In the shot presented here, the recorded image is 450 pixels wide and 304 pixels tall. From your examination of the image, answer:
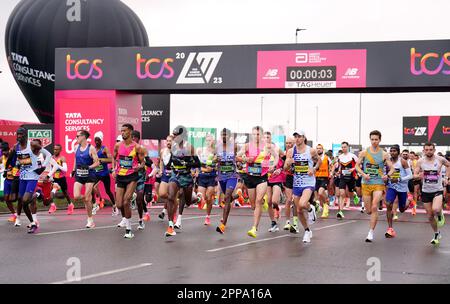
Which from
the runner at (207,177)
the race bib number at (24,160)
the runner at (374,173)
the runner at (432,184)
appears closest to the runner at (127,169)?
the race bib number at (24,160)

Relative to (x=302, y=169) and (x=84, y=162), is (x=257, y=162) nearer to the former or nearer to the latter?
(x=302, y=169)

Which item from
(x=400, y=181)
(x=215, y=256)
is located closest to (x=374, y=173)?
(x=400, y=181)

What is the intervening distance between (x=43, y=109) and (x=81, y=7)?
746 cm

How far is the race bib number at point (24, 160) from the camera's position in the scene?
48.9 feet

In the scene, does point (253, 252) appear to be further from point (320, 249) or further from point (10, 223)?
point (10, 223)

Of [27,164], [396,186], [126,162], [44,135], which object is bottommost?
[396,186]

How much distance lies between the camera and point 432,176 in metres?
13.3

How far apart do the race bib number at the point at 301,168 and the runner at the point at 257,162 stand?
53 cm

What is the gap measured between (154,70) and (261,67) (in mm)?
4023

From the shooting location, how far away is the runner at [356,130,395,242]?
13.3 metres

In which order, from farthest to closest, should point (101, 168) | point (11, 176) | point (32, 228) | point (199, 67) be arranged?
point (199, 67), point (101, 168), point (11, 176), point (32, 228)

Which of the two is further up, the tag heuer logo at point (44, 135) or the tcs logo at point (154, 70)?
the tcs logo at point (154, 70)

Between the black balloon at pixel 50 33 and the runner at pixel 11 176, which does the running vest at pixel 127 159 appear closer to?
the runner at pixel 11 176

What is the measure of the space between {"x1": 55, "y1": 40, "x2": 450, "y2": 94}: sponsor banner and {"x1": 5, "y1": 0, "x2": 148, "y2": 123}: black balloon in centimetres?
1197
